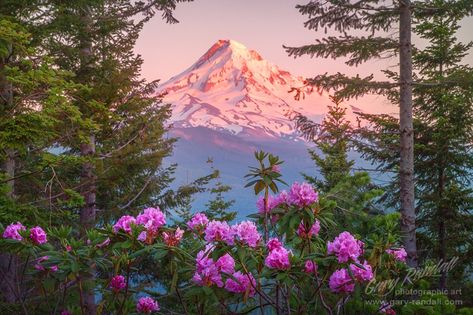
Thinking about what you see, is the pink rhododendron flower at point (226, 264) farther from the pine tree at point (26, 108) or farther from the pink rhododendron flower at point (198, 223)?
the pine tree at point (26, 108)

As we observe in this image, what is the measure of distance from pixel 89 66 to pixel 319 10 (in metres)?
5.31

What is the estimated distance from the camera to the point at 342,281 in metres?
3.28

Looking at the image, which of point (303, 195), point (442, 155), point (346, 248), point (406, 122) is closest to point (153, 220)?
point (303, 195)

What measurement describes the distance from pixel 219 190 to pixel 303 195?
1539 centimetres

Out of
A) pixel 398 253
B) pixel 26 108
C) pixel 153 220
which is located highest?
pixel 26 108

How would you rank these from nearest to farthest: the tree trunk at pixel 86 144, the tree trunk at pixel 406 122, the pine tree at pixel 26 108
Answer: the pine tree at pixel 26 108 < the tree trunk at pixel 86 144 < the tree trunk at pixel 406 122

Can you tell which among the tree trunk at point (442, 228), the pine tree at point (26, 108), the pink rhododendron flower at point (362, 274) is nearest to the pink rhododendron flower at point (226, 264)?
the pink rhododendron flower at point (362, 274)

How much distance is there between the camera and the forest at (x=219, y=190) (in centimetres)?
334

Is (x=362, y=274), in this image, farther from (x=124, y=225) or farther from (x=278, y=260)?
(x=124, y=225)

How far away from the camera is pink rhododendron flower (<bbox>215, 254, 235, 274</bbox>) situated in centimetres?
322

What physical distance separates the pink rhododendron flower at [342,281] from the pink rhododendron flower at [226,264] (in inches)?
29.3

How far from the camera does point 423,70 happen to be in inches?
595

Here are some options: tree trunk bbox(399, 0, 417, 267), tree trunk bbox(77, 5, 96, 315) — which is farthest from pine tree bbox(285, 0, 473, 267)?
tree trunk bbox(77, 5, 96, 315)

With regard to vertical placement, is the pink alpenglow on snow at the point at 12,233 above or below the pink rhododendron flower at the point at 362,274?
above
